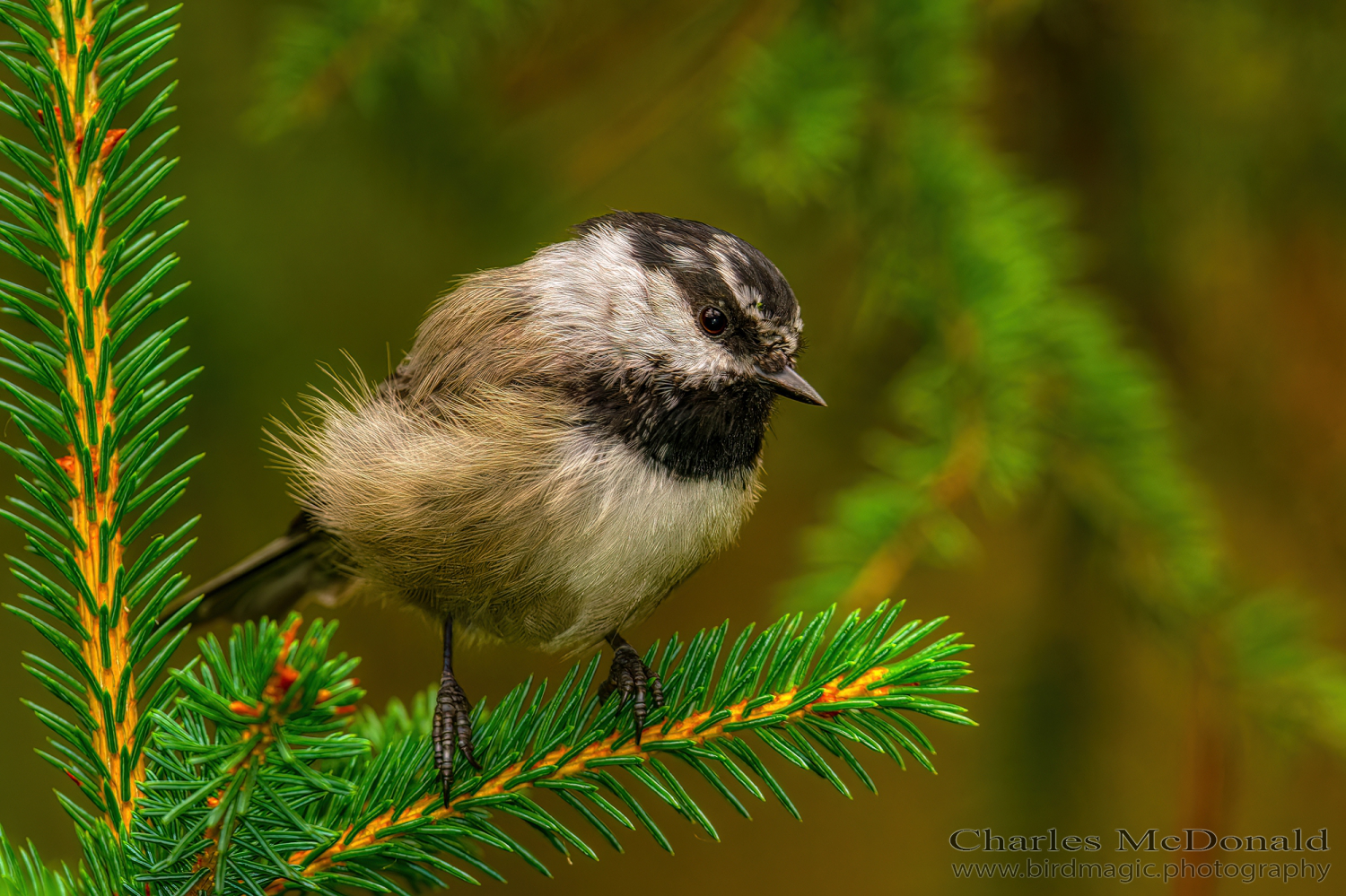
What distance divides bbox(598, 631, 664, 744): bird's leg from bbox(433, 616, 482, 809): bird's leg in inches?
7.8

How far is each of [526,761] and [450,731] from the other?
195mm

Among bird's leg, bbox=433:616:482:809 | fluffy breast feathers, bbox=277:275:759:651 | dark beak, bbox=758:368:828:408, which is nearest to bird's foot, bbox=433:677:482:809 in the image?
bird's leg, bbox=433:616:482:809

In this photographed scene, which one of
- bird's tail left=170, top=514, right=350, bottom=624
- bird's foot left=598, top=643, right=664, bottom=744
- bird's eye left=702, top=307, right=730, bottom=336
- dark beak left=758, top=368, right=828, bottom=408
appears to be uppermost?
bird's eye left=702, top=307, right=730, bottom=336

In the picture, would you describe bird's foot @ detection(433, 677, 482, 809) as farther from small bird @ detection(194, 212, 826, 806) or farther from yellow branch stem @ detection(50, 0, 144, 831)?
yellow branch stem @ detection(50, 0, 144, 831)

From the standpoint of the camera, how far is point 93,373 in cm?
97

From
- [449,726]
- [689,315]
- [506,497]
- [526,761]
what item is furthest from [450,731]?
[689,315]

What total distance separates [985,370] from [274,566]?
134 centimetres

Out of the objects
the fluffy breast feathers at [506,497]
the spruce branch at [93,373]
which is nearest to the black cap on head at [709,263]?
the fluffy breast feathers at [506,497]

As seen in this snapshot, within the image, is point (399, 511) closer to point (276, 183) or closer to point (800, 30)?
point (800, 30)

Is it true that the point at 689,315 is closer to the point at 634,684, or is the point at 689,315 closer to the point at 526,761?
the point at 634,684

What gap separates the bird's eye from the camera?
5.21 ft

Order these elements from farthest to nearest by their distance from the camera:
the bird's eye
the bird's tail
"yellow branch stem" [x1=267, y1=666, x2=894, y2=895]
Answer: the bird's tail
the bird's eye
"yellow branch stem" [x1=267, y1=666, x2=894, y2=895]

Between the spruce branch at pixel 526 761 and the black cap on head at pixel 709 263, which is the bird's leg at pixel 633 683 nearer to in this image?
the spruce branch at pixel 526 761

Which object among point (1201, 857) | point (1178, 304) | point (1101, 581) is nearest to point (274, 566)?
point (1101, 581)
